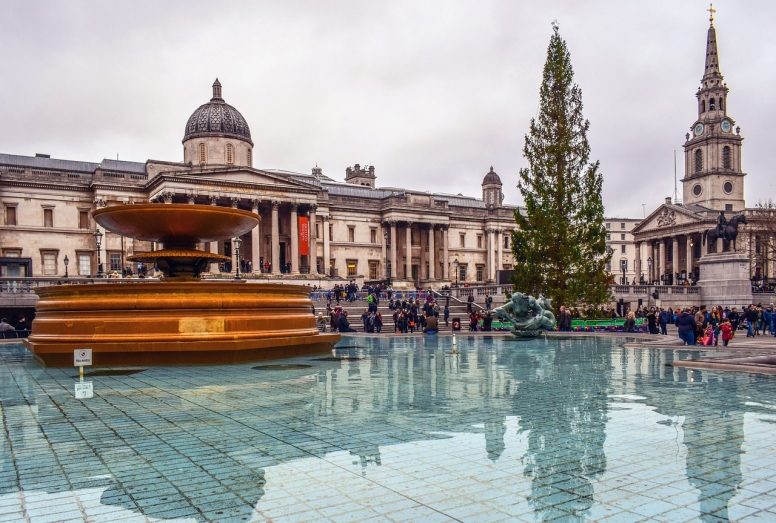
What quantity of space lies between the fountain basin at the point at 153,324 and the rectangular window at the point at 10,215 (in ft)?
141

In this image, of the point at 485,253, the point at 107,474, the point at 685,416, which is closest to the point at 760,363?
the point at 685,416

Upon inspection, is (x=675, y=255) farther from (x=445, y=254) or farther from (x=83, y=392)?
(x=83, y=392)

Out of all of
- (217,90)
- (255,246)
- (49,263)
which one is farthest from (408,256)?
(49,263)

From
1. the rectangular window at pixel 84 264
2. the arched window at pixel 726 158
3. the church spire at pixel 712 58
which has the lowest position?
the rectangular window at pixel 84 264

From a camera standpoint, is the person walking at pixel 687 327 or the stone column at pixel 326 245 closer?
the person walking at pixel 687 327

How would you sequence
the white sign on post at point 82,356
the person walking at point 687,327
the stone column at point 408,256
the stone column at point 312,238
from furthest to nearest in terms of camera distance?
the stone column at point 408,256, the stone column at point 312,238, the person walking at point 687,327, the white sign on post at point 82,356

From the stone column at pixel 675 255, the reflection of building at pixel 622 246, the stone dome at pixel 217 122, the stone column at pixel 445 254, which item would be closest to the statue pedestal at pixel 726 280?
the stone column at pixel 445 254

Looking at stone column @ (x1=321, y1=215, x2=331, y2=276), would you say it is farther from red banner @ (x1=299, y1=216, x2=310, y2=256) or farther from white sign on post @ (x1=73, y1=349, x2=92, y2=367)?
white sign on post @ (x1=73, y1=349, x2=92, y2=367)

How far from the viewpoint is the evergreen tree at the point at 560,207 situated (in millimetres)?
27516

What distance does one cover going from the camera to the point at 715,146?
273ft

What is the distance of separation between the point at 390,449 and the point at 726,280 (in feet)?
127

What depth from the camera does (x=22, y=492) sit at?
15.0 feet

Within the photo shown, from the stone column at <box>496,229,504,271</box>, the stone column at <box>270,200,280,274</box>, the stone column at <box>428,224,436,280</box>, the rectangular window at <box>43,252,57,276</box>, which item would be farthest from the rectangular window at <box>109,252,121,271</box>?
the stone column at <box>496,229,504,271</box>

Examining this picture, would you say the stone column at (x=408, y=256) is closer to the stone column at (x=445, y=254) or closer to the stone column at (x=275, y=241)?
the stone column at (x=445, y=254)
